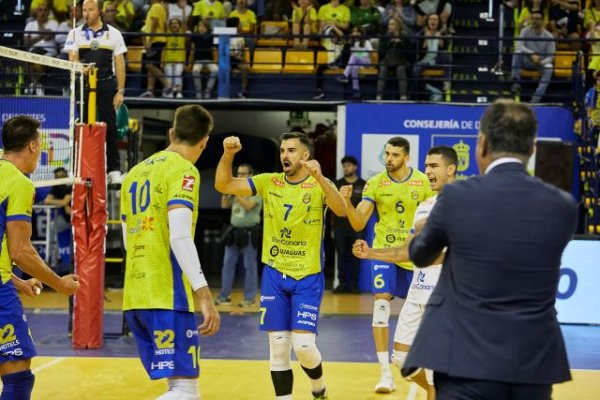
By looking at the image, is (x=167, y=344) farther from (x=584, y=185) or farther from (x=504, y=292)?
(x=584, y=185)

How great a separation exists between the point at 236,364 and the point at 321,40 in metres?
10.9

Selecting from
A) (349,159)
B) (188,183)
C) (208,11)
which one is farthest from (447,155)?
(208,11)

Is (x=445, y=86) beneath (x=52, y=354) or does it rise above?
above

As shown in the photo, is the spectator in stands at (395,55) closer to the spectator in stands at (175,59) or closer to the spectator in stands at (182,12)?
the spectator in stands at (175,59)

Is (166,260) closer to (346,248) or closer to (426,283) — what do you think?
(426,283)

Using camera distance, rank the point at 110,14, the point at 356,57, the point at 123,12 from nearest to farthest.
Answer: the point at 356,57 < the point at 110,14 < the point at 123,12

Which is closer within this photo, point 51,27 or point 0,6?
point 51,27

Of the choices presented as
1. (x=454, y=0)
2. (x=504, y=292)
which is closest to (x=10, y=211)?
(x=504, y=292)

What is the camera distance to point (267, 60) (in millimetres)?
20562

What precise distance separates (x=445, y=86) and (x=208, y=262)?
6.54 metres

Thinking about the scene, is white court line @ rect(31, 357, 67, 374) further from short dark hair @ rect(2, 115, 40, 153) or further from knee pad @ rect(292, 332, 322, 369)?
short dark hair @ rect(2, 115, 40, 153)

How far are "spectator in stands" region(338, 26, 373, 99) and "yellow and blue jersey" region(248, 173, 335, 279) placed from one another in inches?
410

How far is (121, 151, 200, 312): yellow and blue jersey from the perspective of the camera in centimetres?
625

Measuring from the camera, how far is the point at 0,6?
75.6ft
